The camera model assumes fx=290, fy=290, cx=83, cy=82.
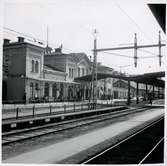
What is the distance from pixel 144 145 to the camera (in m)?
9.95

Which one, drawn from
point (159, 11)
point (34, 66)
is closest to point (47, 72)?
point (34, 66)

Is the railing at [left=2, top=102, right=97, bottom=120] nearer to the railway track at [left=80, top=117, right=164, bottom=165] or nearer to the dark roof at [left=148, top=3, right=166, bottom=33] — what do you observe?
the railway track at [left=80, top=117, right=164, bottom=165]

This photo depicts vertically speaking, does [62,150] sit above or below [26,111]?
below

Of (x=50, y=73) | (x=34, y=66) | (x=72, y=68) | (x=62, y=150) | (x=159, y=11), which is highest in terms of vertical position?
(x=72, y=68)

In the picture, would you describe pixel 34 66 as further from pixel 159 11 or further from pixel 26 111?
pixel 159 11

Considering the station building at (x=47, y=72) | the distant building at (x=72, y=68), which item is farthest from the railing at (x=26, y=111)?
the distant building at (x=72, y=68)

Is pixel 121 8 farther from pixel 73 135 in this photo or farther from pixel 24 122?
pixel 24 122

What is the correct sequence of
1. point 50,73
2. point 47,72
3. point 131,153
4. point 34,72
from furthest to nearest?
point 50,73, point 47,72, point 34,72, point 131,153

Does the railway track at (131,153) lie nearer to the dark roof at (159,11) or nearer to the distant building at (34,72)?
the dark roof at (159,11)

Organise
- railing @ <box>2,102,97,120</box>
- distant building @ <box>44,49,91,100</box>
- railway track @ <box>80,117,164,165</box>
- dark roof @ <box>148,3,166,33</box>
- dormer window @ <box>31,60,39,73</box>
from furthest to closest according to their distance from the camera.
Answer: distant building @ <box>44,49,91,100</box>, dormer window @ <box>31,60,39,73</box>, railing @ <box>2,102,97,120</box>, dark roof @ <box>148,3,166,33</box>, railway track @ <box>80,117,164,165</box>

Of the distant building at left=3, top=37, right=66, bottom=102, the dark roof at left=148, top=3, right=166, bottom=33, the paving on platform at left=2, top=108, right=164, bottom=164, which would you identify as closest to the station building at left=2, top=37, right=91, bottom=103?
the distant building at left=3, top=37, right=66, bottom=102

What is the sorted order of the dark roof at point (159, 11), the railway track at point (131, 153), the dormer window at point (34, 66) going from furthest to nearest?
the dormer window at point (34, 66) → the dark roof at point (159, 11) → the railway track at point (131, 153)

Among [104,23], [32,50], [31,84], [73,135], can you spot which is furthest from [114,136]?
[32,50]

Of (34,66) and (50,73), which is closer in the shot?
(34,66)
